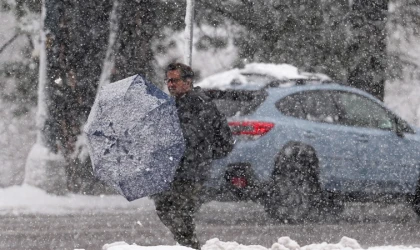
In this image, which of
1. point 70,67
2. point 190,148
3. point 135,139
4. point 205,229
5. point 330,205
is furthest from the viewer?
point 70,67

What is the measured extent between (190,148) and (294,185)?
4.89 m

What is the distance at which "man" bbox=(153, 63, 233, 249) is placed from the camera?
8.52 m

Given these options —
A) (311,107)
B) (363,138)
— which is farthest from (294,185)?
(363,138)

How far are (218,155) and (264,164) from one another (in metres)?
4.45

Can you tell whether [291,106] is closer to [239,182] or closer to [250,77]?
[250,77]

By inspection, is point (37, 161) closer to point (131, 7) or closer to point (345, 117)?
point (131, 7)

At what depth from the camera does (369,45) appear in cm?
2191

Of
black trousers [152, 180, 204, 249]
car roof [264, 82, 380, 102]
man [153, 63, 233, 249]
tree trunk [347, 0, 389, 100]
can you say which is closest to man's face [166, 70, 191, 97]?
man [153, 63, 233, 249]

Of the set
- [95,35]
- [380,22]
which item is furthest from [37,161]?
[380,22]

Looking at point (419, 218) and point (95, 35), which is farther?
point (95, 35)

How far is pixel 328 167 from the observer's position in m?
13.5

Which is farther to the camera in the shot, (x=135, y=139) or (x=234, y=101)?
(x=234, y=101)

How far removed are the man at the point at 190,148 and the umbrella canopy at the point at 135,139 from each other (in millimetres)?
145

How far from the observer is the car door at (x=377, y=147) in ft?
45.3
